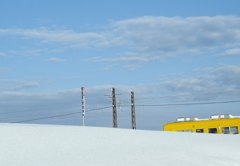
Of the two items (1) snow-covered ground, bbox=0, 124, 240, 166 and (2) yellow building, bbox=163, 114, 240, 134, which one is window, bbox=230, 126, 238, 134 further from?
(1) snow-covered ground, bbox=0, 124, 240, 166

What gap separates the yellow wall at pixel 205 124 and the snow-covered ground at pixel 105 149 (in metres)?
30.1

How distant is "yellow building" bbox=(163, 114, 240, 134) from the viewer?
3884cm

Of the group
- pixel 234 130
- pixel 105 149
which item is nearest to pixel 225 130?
pixel 234 130

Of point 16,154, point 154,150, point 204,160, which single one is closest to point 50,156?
point 16,154

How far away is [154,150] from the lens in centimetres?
791

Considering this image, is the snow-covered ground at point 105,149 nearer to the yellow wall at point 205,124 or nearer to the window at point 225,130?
the window at point 225,130

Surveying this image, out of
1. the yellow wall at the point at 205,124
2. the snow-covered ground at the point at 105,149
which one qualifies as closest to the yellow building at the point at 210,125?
the yellow wall at the point at 205,124

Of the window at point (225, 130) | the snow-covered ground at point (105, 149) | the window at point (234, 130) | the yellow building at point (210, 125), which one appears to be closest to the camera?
the snow-covered ground at point (105, 149)

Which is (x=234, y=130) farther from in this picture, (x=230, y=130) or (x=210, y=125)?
(x=210, y=125)

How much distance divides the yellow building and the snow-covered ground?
30.0 meters

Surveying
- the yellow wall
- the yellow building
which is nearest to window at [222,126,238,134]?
the yellow building

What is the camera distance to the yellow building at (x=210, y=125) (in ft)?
127

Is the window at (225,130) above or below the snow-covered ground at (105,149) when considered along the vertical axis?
below

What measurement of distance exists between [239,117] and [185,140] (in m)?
31.3
